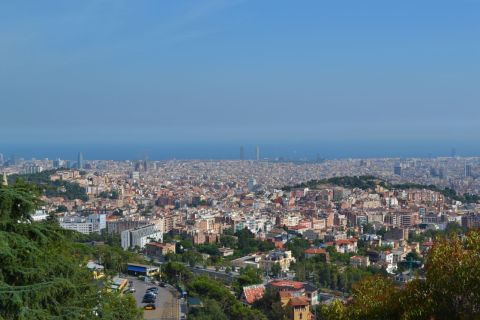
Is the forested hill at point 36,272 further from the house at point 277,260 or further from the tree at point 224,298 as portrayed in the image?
the house at point 277,260

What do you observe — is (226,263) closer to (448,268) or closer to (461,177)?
(448,268)

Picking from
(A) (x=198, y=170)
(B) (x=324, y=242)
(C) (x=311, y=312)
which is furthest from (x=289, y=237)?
(A) (x=198, y=170)

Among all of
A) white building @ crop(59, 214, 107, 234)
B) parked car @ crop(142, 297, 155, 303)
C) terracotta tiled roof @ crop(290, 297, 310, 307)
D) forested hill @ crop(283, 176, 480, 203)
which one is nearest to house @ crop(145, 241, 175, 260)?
white building @ crop(59, 214, 107, 234)

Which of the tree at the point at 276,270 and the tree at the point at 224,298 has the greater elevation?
the tree at the point at 224,298

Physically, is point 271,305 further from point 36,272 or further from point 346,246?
point 346,246

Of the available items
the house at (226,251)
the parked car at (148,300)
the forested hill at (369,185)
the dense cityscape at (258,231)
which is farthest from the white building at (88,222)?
the parked car at (148,300)

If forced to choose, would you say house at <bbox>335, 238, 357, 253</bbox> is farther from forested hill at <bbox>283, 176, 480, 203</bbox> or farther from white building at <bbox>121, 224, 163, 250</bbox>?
forested hill at <bbox>283, 176, 480, 203</bbox>
